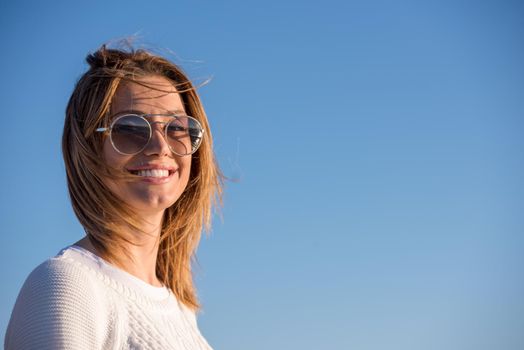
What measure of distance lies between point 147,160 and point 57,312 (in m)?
1.20

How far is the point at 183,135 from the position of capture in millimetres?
4121

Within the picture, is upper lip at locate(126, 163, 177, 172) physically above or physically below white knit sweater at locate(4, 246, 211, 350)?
above

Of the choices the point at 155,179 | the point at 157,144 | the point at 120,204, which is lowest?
the point at 120,204

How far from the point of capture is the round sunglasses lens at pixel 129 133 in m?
3.79

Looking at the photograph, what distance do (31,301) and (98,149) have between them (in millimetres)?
1110

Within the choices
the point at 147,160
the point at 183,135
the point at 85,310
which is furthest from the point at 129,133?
the point at 85,310

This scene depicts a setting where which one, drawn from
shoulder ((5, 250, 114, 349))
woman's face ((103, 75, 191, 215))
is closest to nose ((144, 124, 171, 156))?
woman's face ((103, 75, 191, 215))

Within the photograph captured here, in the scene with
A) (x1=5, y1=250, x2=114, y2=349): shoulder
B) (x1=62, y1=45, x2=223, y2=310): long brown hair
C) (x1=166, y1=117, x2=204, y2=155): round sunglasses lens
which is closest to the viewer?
(x1=5, y1=250, x2=114, y2=349): shoulder

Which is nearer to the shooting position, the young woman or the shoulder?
the shoulder

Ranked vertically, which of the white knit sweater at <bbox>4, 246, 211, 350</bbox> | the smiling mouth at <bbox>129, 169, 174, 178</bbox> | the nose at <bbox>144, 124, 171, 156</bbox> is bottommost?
the white knit sweater at <bbox>4, 246, 211, 350</bbox>

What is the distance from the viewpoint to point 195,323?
181 inches

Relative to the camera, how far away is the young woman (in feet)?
10.0

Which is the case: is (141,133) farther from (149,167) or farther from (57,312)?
(57,312)

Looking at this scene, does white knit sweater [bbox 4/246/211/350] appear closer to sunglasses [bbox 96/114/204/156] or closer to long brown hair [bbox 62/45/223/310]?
long brown hair [bbox 62/45/223/310]
